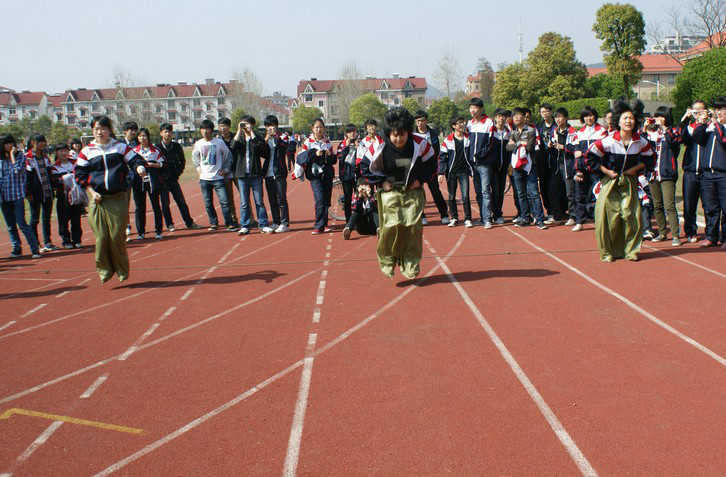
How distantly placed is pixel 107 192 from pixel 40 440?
15.2ft

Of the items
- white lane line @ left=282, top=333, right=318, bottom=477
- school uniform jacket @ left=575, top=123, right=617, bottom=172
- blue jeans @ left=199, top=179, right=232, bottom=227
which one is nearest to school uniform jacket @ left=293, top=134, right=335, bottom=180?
blue jeans @ left=199, top=179, right=232, bottom=227

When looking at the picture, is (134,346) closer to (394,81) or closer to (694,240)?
(694,240)

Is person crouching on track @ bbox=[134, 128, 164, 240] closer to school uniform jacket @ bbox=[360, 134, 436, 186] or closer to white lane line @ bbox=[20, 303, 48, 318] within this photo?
white lane line @ bbox=[20, 303, 48, 318]

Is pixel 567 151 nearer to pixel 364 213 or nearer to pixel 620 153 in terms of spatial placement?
pixel 620 153

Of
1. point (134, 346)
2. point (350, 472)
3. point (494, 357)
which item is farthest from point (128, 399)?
point (494, 357)

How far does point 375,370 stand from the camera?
16.2 ft

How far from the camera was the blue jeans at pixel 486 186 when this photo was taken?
11102mm

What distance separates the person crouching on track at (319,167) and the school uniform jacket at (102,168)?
13.0 ft

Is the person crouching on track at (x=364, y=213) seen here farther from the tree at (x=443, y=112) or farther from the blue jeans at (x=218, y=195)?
the tree at (x=443, y=112)

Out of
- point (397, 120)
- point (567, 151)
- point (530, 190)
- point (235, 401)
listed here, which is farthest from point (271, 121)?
point (235, 401)

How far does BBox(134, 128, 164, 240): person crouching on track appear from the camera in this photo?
40.0 ft

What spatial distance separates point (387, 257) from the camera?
7492 mm

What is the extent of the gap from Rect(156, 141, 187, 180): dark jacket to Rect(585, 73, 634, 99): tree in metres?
46.7

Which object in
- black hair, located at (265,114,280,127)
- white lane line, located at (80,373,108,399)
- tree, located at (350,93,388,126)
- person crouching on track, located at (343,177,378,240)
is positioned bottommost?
white lane line, located at (80,373,108,399)
